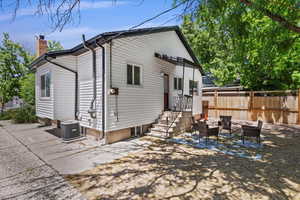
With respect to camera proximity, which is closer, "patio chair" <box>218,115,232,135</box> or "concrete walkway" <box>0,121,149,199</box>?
"concrete walkway" <box>0,121,149,199</box>

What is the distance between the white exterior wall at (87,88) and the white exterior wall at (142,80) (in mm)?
539

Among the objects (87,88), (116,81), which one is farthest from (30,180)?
(87,88)

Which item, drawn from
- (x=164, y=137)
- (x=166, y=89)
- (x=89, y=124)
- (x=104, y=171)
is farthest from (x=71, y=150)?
(x=166, y=89)

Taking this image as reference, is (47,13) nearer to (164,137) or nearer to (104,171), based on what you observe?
(104,171)

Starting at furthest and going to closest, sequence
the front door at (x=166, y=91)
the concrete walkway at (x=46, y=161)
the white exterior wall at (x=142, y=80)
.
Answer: the front door at (x=166, y=91) → the white exterior wall at (x=142, y=80) → the concrete walkway at (x=46, y=161)

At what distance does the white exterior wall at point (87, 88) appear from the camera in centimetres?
640

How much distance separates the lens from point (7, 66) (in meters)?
16.1

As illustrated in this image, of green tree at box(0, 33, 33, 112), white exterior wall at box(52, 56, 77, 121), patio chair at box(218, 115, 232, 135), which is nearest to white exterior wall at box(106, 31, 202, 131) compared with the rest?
white exterior wall at box(52, 56, 77, 121)

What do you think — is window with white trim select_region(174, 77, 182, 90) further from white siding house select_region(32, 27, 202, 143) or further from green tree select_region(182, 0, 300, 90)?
green tree select_region(182, 0, 300, 90)

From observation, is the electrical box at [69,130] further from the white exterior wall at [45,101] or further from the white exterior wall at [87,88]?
the white exterior wall at [45,101]

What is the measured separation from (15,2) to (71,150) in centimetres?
468

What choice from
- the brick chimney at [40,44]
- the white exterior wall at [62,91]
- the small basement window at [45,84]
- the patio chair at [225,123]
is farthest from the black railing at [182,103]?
the brick chimney at [40,44]

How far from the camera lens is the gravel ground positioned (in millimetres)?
3016

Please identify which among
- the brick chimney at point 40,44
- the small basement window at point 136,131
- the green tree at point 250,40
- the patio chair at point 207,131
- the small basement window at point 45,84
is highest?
the brick chimney at point 40,44
